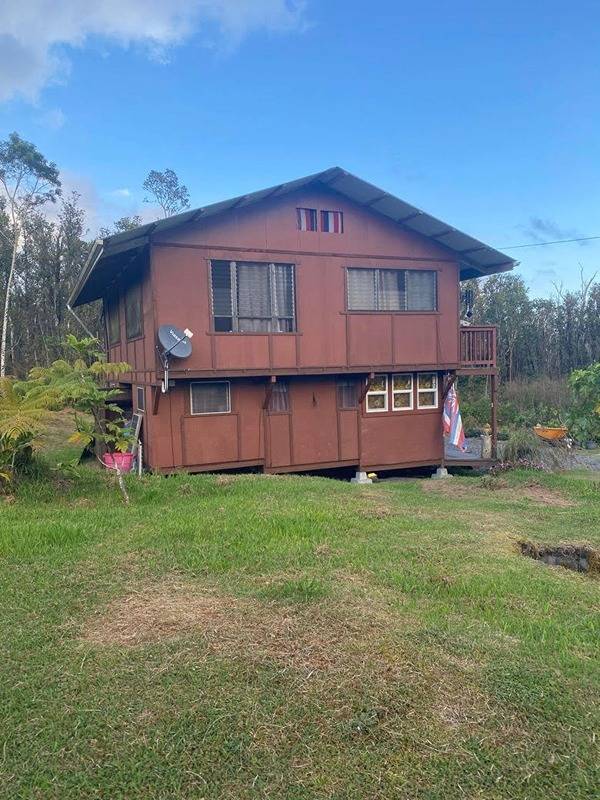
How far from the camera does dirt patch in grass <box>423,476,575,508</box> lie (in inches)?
387

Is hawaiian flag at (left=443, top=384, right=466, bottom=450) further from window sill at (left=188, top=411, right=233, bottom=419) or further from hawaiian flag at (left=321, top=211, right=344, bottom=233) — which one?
window sill at (left=188, top=411, right=233, bottom=419)

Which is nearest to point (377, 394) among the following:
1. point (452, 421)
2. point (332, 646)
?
point (452, 421)

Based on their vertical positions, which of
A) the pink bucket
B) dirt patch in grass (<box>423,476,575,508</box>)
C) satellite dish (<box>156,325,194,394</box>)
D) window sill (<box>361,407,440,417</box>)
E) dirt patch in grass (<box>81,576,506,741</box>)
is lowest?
dirt patch in grass (<box>423,476,575,508</box>)

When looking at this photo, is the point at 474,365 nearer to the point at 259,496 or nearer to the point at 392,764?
the point at 259,496

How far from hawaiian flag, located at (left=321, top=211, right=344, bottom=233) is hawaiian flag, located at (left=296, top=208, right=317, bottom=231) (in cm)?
19

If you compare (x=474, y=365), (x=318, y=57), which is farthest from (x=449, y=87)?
(x=474, y=365)

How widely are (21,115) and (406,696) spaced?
97.6ft

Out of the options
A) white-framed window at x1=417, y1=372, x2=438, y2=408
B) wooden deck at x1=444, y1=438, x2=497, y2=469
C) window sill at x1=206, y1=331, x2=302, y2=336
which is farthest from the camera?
wooden deck at x1=444, y1=438, x2=497, y2=469

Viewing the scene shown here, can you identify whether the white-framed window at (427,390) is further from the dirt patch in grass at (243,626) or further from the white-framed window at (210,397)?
the dirt patch in grass at (243,626)

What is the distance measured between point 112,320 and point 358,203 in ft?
24.4

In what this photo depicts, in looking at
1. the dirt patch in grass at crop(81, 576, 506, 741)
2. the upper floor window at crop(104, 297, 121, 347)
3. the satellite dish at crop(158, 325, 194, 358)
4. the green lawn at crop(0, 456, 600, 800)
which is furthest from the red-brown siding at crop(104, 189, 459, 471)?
the dirt patch in grass at crop(81, 576, 506, 741)

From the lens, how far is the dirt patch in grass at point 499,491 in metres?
9.84

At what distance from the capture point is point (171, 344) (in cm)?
1038

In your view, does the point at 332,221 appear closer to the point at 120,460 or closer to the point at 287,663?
the point at 120,460
